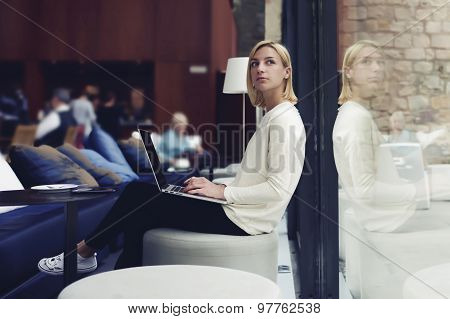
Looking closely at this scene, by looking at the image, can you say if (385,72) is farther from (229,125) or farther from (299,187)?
(229,125)

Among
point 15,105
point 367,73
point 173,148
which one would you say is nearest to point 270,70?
point 367,73

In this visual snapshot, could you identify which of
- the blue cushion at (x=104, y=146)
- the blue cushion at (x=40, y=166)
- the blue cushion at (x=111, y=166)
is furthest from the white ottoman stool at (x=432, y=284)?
the blue cushion at (x=104, y=146)

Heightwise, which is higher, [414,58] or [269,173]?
[414,58]

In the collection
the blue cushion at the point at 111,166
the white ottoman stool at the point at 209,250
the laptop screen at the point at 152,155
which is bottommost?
the white ottoman stool at the point at 209,250

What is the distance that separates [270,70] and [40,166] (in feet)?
5.07

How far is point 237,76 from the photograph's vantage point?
4035 mm

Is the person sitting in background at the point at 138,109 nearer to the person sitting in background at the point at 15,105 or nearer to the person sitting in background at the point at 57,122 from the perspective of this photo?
the person sitting in background at the point at 57,122

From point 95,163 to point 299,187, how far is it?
1.89 meters

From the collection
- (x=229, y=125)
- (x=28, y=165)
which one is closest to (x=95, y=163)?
(x=28, y=165)

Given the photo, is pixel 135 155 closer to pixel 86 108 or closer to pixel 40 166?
pixel 40 166

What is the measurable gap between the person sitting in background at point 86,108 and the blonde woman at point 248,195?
4868 millimetres

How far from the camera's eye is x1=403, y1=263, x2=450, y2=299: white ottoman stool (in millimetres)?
1259

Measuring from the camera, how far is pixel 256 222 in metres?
1.90

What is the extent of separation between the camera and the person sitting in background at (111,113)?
7.41 meters
